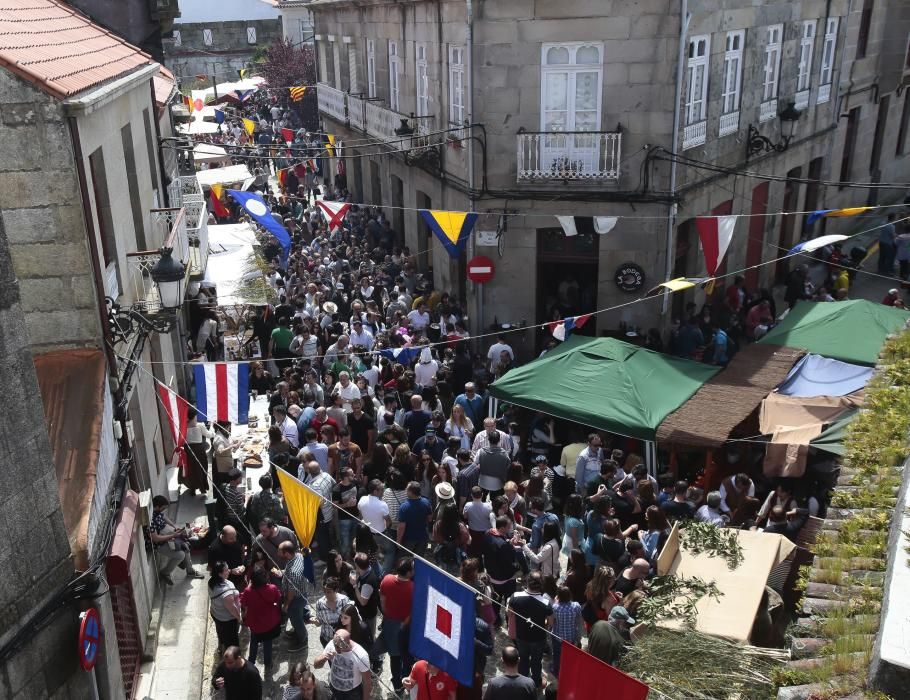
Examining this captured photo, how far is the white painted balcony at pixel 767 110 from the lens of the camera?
61.3ft

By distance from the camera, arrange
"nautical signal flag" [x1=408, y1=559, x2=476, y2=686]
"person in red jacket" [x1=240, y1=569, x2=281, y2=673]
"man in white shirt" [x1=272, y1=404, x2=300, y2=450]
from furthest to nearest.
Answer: "man in white shirt" [x1=272, y1=404, x2=300, y2=450] < "person in red jacket" [x1=240, y1=569, x2=281, y2=673] < "nautical signal flag" [x1=408, y1=559, x2=476, y2=686]

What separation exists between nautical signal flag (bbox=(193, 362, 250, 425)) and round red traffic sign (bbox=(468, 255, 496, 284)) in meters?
6.99

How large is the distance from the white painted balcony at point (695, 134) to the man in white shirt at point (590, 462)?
7.09 m

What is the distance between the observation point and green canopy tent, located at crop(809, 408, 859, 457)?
397 inches

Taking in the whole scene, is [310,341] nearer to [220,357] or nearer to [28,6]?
[220,357]

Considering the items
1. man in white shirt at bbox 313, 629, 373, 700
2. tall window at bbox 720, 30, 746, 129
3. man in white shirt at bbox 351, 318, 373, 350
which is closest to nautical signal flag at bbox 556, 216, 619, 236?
tall window at bbox 720, 30, 746, 129

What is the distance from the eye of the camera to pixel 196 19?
2356 inches

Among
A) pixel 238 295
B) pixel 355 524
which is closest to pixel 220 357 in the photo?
pixel 238 295

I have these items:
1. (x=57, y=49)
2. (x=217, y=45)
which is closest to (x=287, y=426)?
(x=57, y=49)

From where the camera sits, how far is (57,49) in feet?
30.1

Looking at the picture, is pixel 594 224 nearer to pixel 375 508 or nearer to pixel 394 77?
pixel 375 508

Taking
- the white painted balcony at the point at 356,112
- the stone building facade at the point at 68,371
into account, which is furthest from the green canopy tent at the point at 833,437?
the white painted balcony at the point at 356,112

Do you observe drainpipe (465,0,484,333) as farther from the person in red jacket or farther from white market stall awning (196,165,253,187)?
white market stall awning (196,165,253,187)

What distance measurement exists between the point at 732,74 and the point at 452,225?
667 centimetres
